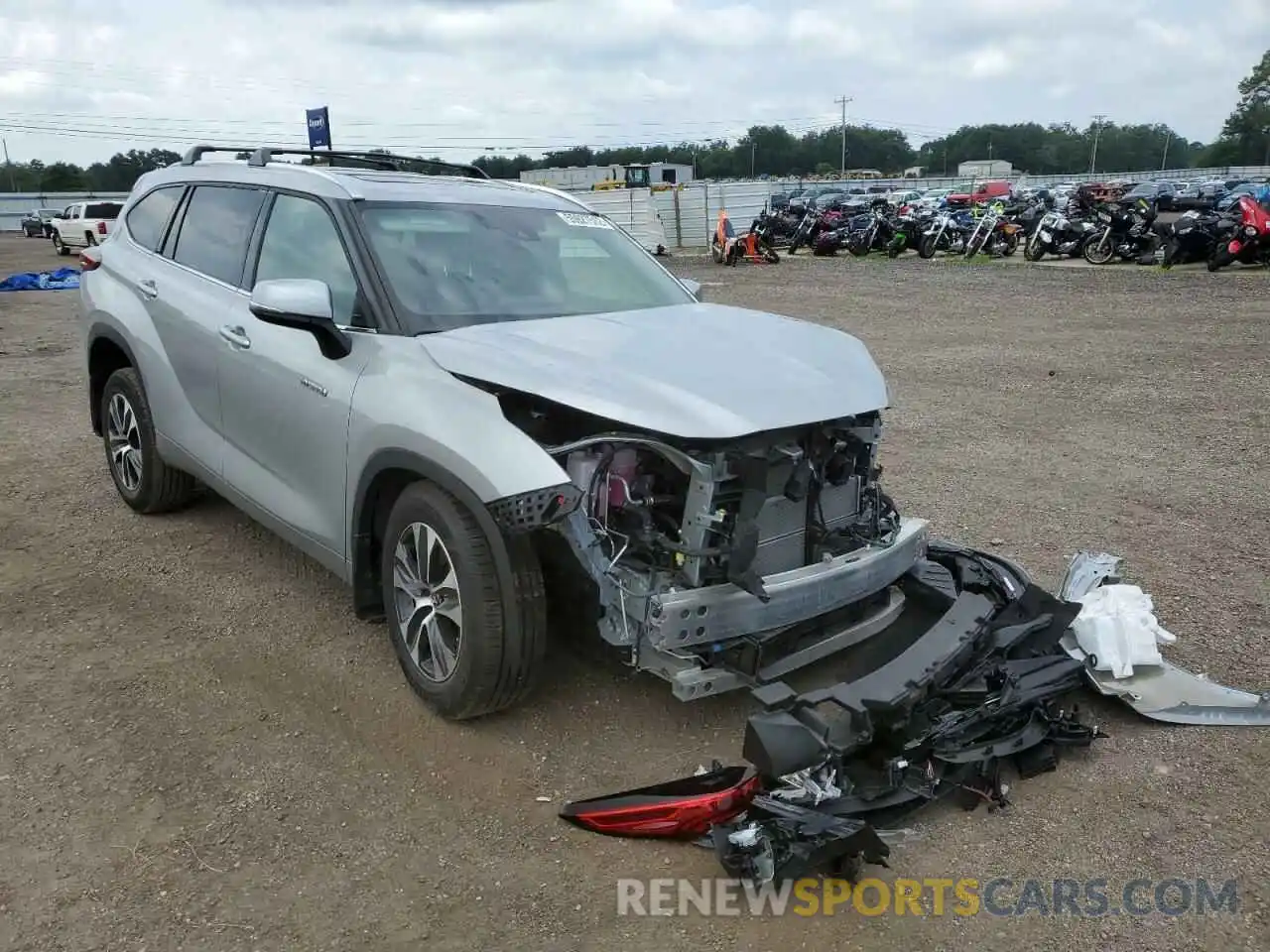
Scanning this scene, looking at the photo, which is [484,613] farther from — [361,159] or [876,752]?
[361,159]

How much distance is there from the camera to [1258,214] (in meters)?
17.9

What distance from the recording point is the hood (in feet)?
9.85

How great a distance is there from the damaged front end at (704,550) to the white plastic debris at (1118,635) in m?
0.87

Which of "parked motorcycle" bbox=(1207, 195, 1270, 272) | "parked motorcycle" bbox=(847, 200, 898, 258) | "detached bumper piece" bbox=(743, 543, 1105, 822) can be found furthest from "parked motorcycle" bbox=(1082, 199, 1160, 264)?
"detached bumper piece" bbox=(743, 543, 1105, 822)

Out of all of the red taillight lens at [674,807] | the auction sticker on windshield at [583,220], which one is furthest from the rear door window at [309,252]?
the red taillight lens at [674,807]

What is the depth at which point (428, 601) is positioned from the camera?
3.45 meters

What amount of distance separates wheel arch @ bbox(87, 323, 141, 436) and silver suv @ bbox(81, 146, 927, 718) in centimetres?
84

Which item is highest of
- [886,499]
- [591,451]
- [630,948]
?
[591,451]

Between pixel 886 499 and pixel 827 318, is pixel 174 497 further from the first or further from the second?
pixel 827 318

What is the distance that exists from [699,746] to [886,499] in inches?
48.6

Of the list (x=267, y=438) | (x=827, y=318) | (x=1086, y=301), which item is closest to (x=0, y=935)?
(x=267, y=438)

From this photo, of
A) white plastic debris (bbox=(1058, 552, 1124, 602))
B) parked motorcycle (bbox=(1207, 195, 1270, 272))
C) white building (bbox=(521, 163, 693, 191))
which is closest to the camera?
white plastic debris (bbox=(1058, 552, 1124, 602))

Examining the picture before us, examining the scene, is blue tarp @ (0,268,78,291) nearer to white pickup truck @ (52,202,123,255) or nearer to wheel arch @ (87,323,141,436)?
white pickup truck @ (52,202,123,255)

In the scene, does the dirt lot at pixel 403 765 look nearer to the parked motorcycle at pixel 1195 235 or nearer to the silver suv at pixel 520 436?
the silver suv at pixel 520 436
